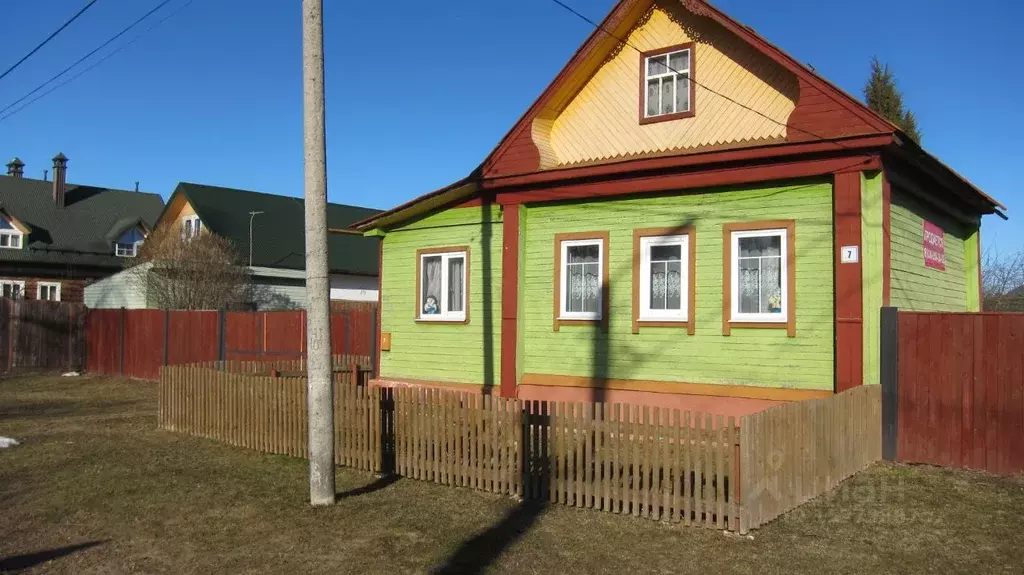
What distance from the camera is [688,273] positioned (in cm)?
1255

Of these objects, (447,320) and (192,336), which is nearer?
(447,320)

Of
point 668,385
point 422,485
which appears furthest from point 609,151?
point 422,485

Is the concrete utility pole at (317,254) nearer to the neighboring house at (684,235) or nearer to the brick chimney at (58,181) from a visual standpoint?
the neighboring house at (684,235)

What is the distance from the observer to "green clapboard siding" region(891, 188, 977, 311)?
12.1 metres

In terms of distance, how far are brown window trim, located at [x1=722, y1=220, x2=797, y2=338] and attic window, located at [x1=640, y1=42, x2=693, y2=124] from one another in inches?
80.4

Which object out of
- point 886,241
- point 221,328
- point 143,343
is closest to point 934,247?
point 886,241

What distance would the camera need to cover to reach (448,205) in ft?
51.4

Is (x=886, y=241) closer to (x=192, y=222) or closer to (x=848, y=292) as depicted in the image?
(x=848, y=292)

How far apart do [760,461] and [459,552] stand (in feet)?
9.10

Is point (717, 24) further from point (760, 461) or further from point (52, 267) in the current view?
point (52, 267)

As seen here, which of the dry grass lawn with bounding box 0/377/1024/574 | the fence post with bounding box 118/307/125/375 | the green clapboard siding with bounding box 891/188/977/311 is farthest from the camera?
the fence post with bounding box 118/307/125/375

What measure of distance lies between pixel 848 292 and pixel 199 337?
18.2 metres

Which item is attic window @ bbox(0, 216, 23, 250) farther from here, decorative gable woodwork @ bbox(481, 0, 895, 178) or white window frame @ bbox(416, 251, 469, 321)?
decorative gable woodwork @ bbox(481, 0, 895, 178)

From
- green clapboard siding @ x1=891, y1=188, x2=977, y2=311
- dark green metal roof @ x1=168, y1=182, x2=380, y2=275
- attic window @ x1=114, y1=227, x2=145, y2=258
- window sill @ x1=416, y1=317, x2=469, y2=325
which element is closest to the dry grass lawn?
green clapboard siding @ x1=891, y1=188, x2=977, y2=311
